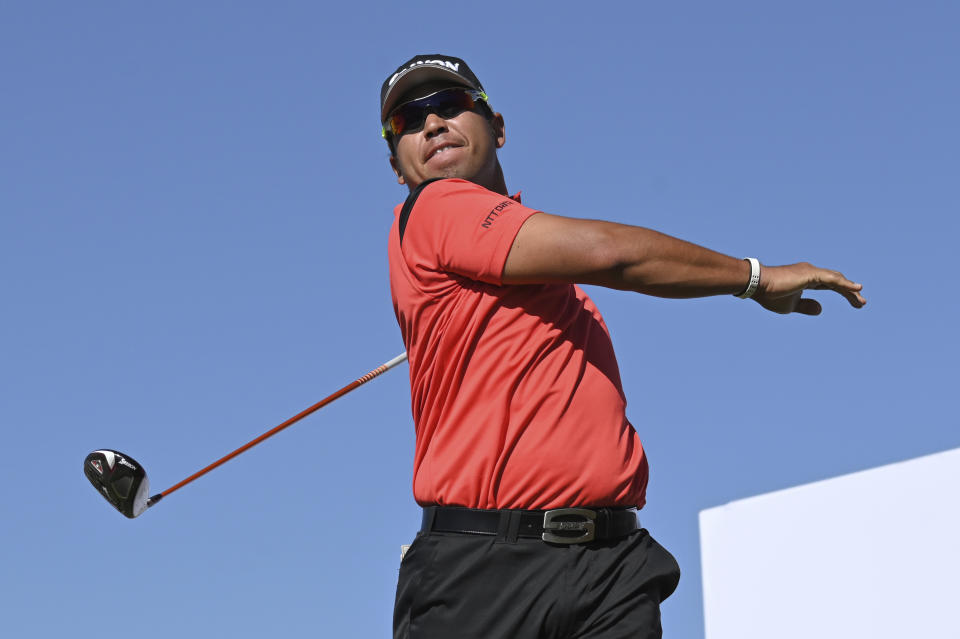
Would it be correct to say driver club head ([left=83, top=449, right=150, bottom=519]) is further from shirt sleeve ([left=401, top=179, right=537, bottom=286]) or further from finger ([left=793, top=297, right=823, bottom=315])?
finger ([left=793, top=297, right=823, bottom=315])

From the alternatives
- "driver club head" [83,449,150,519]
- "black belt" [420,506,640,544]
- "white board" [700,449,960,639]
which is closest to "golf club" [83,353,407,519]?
"driver club head" [83,449,150,519]

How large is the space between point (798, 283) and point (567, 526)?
32.8 inches

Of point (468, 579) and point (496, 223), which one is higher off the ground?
point (496, 223)

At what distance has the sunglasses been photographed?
3.65 meters

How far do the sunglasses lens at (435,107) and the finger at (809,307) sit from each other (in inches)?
45.9

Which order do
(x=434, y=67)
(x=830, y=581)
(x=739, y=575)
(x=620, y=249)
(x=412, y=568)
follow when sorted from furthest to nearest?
(x=739, y=575) < (x=830, y=581) < (x=434, y=67) < (x=412, y=568) < (x=620, y=249)

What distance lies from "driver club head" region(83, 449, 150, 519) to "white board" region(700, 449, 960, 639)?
16.8 ft

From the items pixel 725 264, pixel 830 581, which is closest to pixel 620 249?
pixel 725 264

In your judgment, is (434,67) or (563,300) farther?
(434,67)

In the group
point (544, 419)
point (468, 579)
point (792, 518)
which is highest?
point (792, 518)

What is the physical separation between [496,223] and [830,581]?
715 centimetres

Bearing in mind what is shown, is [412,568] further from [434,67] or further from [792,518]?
[792,518]

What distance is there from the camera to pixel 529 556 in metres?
2.90

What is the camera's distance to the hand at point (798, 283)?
118 inches
